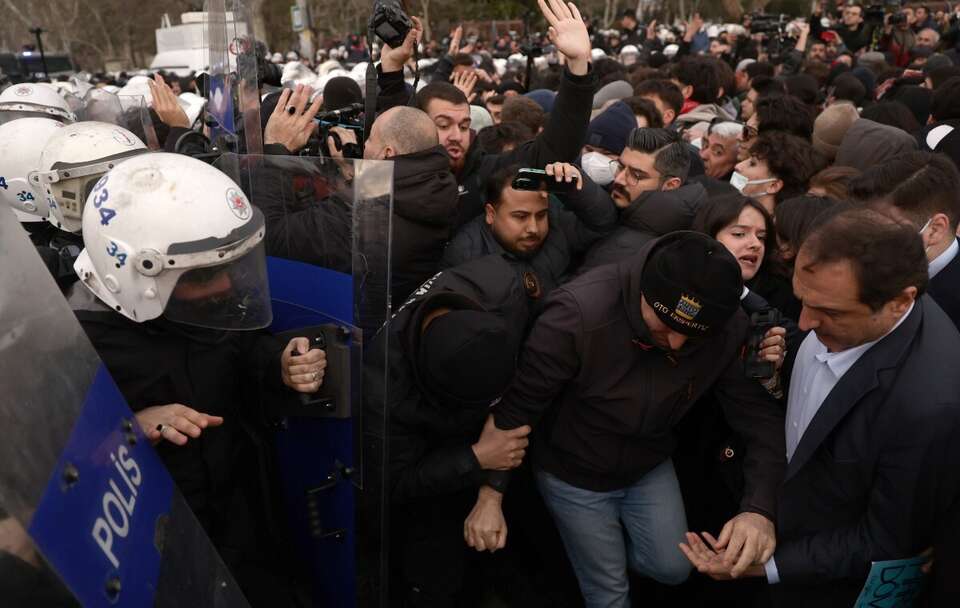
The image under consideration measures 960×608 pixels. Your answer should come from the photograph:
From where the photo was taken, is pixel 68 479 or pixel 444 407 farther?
pixel 444 407

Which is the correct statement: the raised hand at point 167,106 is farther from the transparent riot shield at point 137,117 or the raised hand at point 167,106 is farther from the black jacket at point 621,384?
the black jacket at point 621,384

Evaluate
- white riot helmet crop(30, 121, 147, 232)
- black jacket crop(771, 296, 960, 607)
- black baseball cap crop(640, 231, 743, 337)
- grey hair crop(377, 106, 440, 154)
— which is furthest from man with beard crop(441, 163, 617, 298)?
white riot helmet crop(30, 121, 147, 232)

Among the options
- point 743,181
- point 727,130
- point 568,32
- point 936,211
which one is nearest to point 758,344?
point 936,211

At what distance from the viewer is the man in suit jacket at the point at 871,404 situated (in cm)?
165

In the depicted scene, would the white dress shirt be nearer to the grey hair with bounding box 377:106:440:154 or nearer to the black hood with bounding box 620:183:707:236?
the black hood with bounding box 620:183:707:236

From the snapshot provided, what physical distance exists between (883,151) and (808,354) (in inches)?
81.2

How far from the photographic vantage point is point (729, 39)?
12.0m

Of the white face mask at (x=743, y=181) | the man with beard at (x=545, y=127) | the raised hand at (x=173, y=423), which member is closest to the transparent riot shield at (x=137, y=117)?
the man with beard at (x=545, y=127)

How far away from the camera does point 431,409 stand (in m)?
2.21

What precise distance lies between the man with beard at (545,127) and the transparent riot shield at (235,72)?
0.97m

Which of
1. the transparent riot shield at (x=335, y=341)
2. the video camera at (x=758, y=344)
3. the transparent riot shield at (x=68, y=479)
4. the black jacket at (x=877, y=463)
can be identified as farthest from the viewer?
the video camera at (x=758, y=344)

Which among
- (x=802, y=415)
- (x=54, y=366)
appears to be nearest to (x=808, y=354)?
(x=802, y=415)

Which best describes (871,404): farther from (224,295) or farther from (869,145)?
(869,145)

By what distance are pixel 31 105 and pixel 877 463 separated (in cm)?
413
